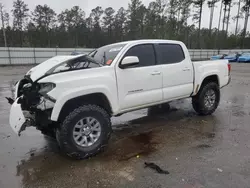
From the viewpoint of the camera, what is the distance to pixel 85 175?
126 inches

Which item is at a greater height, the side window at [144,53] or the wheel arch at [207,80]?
the side window at [144,53]

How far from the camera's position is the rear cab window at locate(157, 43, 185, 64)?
489cm

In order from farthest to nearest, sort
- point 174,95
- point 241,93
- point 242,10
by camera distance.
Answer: point 242,10, point 241,93, point 174,95

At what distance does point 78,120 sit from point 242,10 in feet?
187

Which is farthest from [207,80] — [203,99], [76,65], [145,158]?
[76,65]

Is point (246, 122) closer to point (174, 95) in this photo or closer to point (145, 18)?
point (174, 95)

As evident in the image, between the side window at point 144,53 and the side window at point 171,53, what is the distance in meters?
0.29

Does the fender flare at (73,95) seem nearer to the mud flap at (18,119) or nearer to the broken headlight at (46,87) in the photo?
the broken headlight at (46,87)

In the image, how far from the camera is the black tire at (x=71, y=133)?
11.2 feet

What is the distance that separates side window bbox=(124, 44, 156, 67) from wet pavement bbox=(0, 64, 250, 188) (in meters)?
1.53

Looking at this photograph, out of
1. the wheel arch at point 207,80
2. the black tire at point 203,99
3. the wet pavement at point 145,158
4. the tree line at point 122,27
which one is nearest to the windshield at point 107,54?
the wet pavement at point 145,158

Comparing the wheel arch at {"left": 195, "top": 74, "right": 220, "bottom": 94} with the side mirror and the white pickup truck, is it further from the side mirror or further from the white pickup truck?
the side mirror

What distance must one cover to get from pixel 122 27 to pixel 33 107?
58764 millimetres

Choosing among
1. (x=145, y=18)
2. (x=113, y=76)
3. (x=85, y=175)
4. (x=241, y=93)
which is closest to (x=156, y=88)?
(x=113, y=76)
